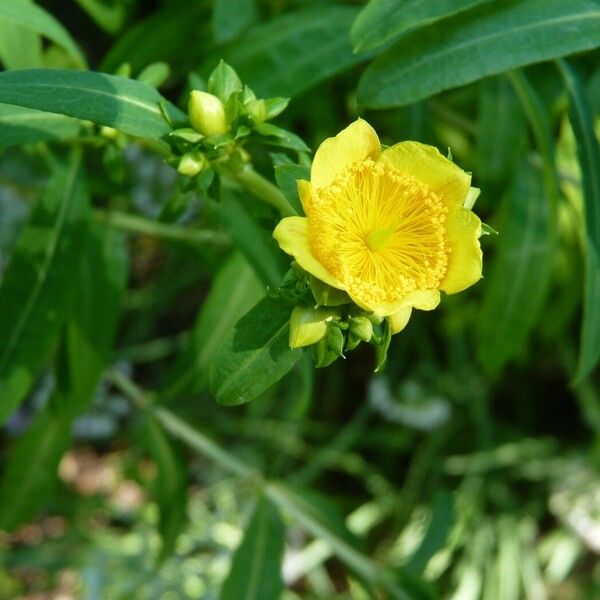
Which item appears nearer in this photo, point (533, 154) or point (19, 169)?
point (533, 154)

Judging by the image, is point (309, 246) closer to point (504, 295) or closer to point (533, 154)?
point (504, 295)

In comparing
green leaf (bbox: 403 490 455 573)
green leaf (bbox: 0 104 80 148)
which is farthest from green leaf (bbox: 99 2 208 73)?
green leaf (bbox: 403 490 455 573)

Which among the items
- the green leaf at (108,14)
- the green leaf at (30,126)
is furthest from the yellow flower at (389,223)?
the green leaf at (108,14)

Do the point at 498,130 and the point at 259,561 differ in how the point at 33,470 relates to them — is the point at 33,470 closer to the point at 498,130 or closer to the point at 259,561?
the point at 259,561

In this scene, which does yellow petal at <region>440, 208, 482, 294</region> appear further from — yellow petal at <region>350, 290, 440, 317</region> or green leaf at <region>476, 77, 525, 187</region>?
green leaf at <region>476, 77, 525, 187</region>

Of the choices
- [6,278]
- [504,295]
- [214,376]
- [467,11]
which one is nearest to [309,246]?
[214,376]

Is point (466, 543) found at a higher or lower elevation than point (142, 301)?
lower

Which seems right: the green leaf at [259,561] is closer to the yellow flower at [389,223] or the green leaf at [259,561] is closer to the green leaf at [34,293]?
the green leaf at [34,293]

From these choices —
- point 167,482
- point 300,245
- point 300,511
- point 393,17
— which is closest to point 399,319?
point 300,245
